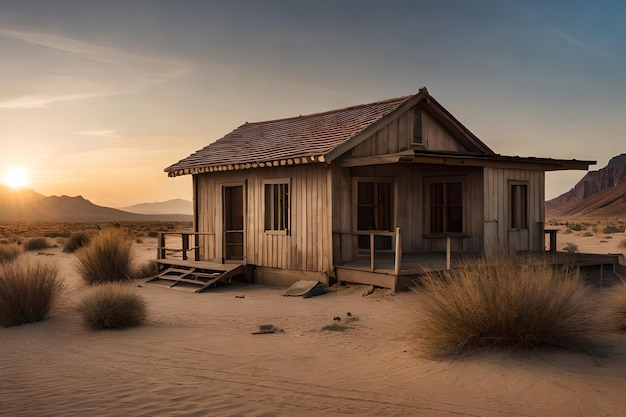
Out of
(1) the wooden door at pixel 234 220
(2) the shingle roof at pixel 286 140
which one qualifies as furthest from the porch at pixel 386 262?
(1) the wooden door at pixel 234 220

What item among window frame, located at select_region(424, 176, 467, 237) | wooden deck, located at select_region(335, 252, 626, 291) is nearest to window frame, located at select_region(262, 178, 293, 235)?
wooden deck, located at select_region(335, 252, 626, 291)

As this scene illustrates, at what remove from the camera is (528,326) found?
706 centimetres

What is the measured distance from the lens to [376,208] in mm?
15641

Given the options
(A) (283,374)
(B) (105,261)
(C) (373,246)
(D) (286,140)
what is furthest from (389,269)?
(B) (105,261)

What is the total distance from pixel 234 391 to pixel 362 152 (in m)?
9.09

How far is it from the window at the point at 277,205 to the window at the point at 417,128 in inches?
144

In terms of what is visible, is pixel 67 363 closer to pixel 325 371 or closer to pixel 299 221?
pixel 325 371

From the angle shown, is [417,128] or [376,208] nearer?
[376,208]


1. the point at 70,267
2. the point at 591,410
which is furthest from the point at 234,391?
the point at 70,267

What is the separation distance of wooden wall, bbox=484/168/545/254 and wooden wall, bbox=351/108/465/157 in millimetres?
2017

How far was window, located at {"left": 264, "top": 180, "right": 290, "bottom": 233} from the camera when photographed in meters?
15.1

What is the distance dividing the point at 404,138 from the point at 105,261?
8824mm

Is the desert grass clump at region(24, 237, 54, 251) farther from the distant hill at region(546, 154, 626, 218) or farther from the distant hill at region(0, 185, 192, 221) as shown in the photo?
the distant hill at region(0, 185, 192, 221)

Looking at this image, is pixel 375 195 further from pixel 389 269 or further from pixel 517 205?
pixel 517 205
